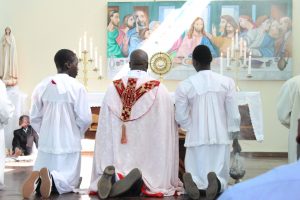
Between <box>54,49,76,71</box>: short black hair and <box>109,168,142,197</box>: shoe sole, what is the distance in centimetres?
141

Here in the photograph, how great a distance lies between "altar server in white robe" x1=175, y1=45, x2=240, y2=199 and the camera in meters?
5.32

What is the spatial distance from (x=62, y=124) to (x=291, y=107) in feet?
8.28

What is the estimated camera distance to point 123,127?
17.5 feet

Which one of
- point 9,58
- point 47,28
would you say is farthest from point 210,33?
point 9,58

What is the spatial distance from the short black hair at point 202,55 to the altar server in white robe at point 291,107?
1.08m

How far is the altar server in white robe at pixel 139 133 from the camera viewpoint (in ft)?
17.3

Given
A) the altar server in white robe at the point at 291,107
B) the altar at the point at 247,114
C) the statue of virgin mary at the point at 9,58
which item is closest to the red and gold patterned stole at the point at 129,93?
the altar at the point at 247,114

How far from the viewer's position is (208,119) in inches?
210

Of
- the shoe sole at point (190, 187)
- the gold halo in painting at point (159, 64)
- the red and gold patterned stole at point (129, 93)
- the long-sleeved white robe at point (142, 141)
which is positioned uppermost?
the gold halo in painting at point (159, 64)

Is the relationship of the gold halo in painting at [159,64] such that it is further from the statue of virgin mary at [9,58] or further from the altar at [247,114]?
the statue of virgin mary at [9,58]

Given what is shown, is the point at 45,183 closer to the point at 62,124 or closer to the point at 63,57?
the point at 62,124

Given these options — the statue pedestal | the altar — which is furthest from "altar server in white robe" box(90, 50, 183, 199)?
the statue pedestal

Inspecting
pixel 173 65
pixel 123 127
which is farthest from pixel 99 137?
pixel 173 65

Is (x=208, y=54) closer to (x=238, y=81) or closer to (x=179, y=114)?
(x=179, y=114)
